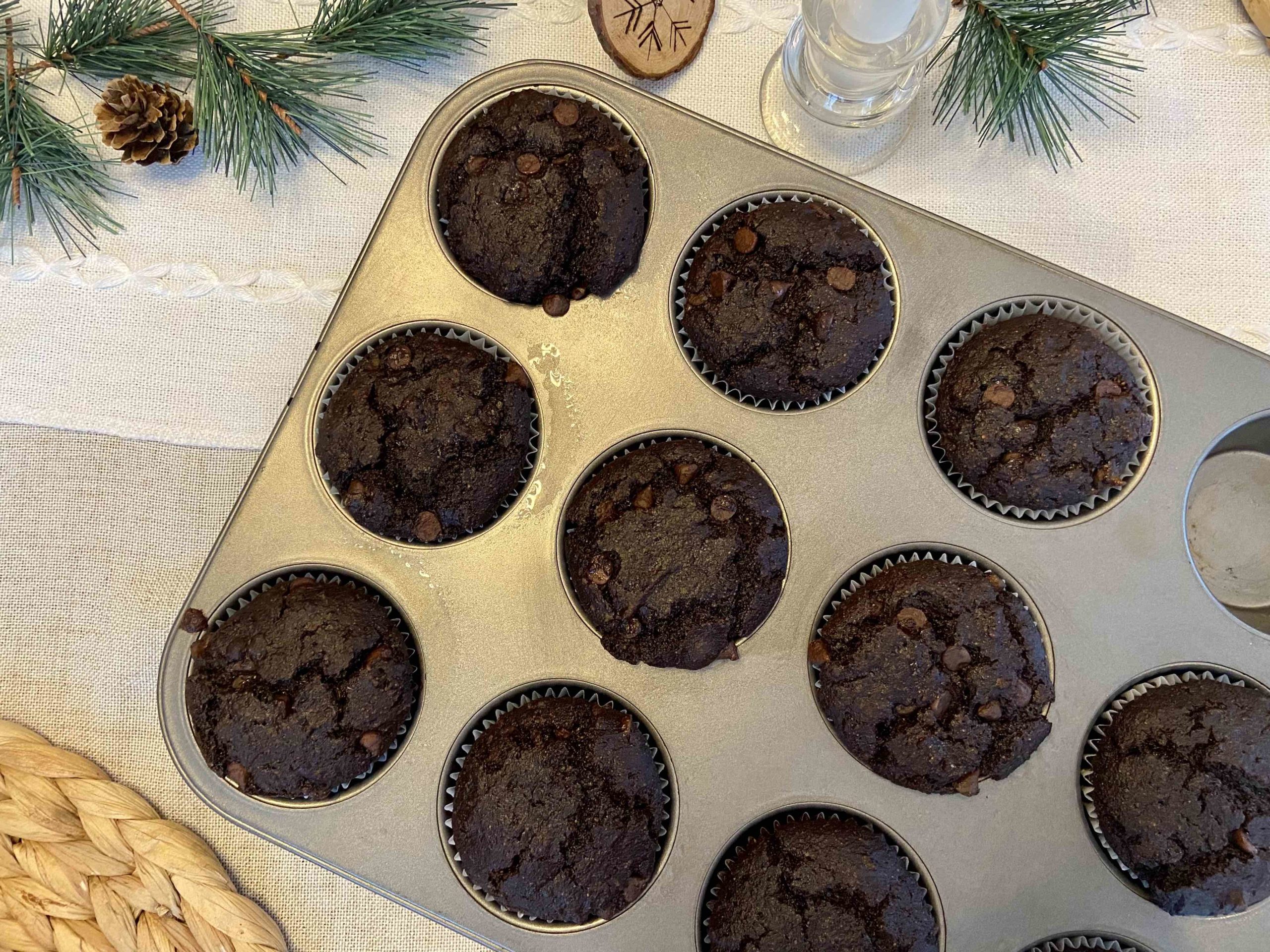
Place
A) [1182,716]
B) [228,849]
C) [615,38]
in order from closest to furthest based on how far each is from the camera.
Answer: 1. [1182,716]
2. [615,38]
3. [228,849]

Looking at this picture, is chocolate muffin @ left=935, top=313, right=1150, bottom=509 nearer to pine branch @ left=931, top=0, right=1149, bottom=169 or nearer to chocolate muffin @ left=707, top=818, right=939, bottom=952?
pine branch @ left=931, top=0, right=1149, bottom=169

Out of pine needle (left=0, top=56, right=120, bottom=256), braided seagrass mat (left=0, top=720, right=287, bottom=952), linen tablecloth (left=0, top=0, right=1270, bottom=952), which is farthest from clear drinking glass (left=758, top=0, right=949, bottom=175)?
braided seagrass mat (left=0, top=720, right=287, bottom=952)

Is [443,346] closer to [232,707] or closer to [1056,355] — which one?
[232,707]

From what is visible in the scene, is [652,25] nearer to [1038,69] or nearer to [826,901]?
[1038,69]

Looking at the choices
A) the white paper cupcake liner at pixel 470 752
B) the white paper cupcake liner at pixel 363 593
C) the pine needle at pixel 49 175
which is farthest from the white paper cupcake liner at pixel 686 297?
the pine needle at pixel 49 175

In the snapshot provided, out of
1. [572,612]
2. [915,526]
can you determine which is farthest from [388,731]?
[915,526]

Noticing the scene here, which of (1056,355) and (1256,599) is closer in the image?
(1056,355)
